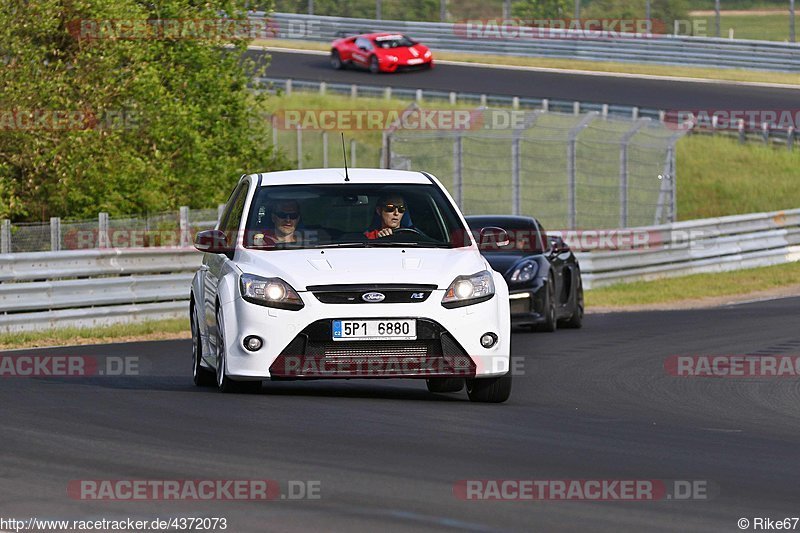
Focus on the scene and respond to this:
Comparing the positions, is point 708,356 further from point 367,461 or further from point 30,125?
point 30,125

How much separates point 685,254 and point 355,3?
33.3m

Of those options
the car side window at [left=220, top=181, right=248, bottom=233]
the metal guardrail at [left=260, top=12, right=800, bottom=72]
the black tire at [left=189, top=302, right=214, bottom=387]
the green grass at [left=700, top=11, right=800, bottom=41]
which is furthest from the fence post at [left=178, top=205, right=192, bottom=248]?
the green grass at [left=700, top=11, right=800, bottom=41]

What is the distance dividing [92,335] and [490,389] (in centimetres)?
888

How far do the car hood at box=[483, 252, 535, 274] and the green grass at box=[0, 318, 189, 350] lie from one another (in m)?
3.85

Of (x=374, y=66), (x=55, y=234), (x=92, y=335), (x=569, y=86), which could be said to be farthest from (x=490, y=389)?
(x=374, y=66)

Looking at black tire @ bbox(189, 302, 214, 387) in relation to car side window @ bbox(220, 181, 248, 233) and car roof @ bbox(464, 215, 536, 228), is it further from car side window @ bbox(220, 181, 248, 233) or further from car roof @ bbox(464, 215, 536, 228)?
car roof @ bbox(464, 215, 536, 228)

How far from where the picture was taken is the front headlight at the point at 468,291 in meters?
10.4

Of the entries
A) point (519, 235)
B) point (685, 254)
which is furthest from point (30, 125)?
point (685, 254)

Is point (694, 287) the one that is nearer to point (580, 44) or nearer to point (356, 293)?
point (356, 293)

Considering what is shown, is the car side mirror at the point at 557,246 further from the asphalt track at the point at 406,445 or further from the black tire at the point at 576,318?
the asphalt track at the point at 406,445

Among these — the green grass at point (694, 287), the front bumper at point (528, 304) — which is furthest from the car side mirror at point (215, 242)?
the green grass at point (694, 287)

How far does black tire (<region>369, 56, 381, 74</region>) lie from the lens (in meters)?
54.6

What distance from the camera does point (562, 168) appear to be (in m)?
42.3

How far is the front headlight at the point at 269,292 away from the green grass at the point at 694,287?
50.9 ft
